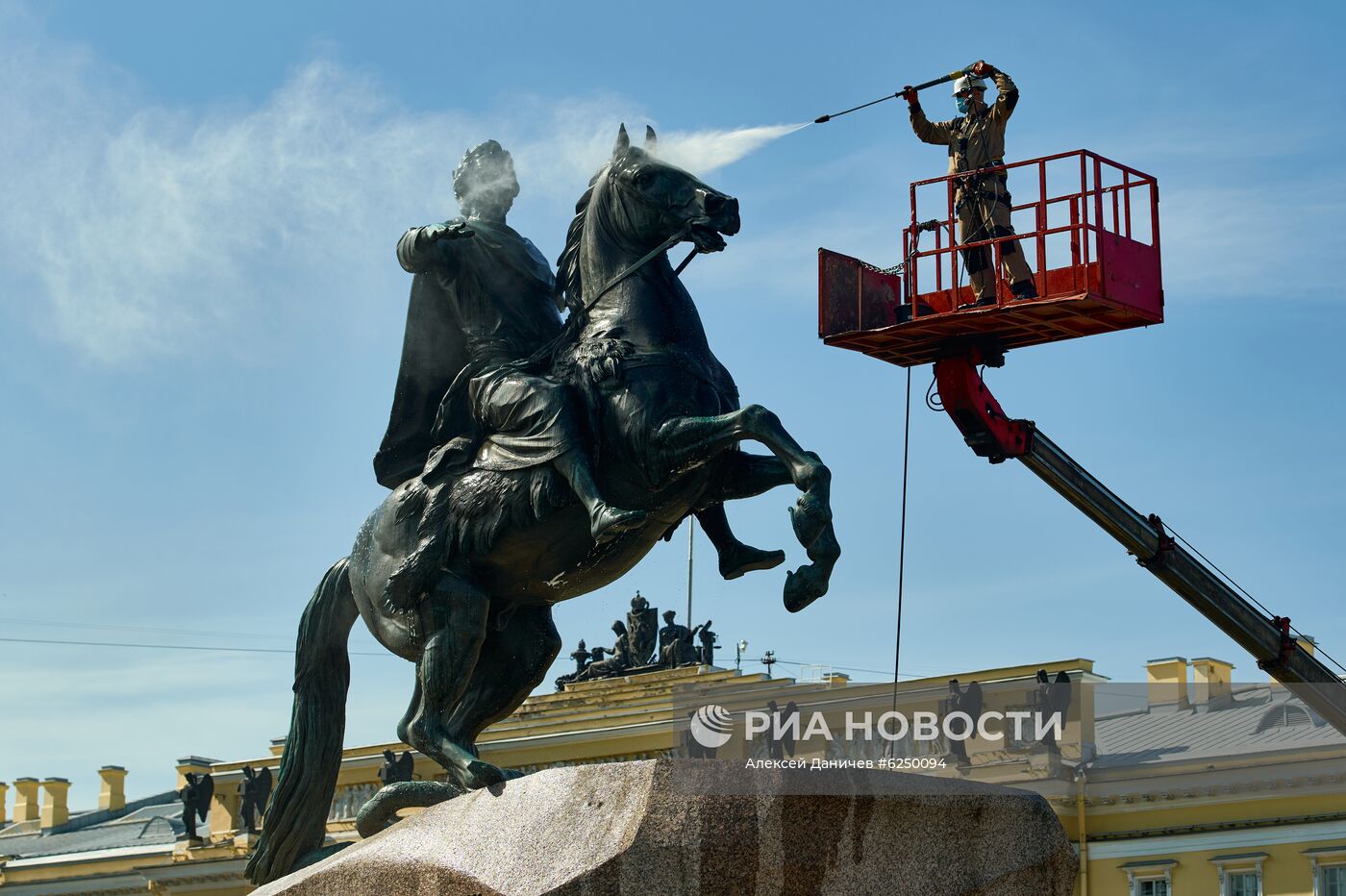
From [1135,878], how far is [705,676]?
8.09 metres

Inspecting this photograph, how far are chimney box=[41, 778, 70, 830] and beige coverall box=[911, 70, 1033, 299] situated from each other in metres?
45.2

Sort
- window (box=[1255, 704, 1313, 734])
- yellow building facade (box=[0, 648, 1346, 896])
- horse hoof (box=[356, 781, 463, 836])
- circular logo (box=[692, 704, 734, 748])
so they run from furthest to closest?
window (box=[1255, 704, 1313, 734])
yellow building facade (box=[0, 648, 1346, 896])
horse hoof (box=[356, 781, 463, 836])
circular logo (box=[692, 704, 734, 748])

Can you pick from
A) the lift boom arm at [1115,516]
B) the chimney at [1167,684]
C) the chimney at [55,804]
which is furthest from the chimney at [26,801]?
the lift boom arm at [1115,516]

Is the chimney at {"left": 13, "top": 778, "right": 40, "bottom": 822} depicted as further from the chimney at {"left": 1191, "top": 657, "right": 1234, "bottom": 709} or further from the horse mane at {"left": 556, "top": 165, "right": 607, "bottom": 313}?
the horse mane at {"left": 556, "top": 165, "right": 607, "bottom": 313}

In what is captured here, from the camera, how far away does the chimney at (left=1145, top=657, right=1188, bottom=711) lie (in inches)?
1607

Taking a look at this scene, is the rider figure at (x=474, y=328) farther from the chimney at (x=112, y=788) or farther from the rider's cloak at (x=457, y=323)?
the chimney at (x=112, y=788)

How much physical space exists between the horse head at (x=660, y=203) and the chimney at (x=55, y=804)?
5325cm

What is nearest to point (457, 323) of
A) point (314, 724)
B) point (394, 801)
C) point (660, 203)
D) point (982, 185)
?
point (660, 203)


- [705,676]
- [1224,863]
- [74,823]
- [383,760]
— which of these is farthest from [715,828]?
[74,823]

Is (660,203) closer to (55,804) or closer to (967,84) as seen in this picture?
(967,84)

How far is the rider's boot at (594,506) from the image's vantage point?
Result: 26.8ft

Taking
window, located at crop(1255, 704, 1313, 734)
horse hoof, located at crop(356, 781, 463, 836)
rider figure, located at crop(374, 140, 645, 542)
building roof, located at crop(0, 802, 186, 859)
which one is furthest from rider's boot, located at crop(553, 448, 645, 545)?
building roof, located at crop(0, 802, 186, 859)

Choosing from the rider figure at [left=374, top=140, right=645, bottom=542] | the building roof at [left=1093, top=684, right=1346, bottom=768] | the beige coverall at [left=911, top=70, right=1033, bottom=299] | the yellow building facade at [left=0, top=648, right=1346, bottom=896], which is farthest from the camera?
the building roof at [left=1093, top=684, right=1346, bottom=768]

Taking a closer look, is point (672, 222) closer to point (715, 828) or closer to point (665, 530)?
point (665, 530)
